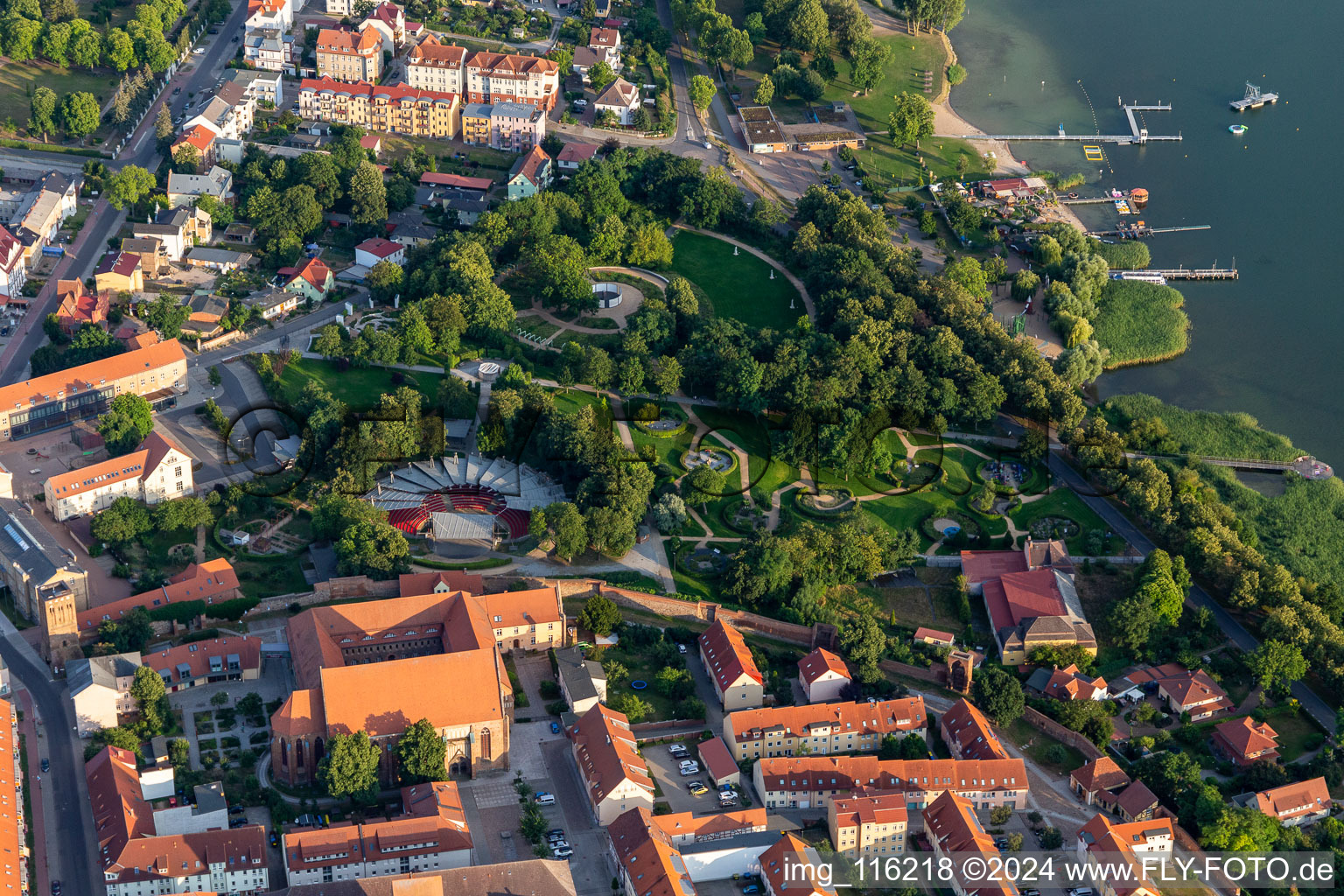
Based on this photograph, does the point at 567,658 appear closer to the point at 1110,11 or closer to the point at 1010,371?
the point at 1010,371

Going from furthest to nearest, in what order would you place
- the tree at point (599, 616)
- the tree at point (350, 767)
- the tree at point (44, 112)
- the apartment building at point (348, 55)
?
the apartment building at point (348, 55)
the tree at point (44, 112)
the tree at point (599, 616)
the tree at point (350, 767)

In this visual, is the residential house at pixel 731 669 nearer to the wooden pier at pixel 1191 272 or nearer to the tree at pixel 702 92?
the wooden pier at pixel 1191 272

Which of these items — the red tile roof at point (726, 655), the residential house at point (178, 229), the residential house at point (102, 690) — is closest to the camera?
the residential house at point (102, 690)

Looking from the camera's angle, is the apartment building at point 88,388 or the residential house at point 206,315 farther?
the residential house at point 206,315

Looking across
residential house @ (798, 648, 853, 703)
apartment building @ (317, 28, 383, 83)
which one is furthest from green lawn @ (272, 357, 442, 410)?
apartment building @ (317, 28, 383, 83)

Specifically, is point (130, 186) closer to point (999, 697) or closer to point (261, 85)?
point (261, 85)

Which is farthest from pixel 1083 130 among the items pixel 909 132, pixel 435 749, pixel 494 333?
pixel 435 749

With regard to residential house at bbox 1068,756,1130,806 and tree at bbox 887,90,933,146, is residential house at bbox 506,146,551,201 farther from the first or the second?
residential house at bbox 1068,756,1130,806

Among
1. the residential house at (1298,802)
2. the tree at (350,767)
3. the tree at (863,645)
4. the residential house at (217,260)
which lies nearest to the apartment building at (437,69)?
the residential house at (217,260)
